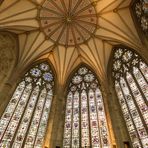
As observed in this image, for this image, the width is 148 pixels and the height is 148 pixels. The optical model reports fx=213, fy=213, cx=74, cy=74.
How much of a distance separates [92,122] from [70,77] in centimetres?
471

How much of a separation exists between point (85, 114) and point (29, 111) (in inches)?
151

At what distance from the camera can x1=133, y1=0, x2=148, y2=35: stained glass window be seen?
13676 mm

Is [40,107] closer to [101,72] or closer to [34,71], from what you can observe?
[34,71]

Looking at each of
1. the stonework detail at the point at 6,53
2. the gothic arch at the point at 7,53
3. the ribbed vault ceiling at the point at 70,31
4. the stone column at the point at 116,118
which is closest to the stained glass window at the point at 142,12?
the ribbed vault ceiling at the point at 70,31

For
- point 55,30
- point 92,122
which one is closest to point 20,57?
point 55,30

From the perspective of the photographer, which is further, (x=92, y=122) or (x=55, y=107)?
(x=55, y=107)

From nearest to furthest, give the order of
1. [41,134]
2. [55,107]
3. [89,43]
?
[41,134] < [55,107] < [89,43]

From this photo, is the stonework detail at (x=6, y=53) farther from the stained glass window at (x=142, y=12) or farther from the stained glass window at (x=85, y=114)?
the stained glass window at (x=142, y=12)

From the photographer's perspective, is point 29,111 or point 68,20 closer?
point 29,111

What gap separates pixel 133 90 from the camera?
13.9 metres

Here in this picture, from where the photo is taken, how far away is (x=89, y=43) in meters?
17.3

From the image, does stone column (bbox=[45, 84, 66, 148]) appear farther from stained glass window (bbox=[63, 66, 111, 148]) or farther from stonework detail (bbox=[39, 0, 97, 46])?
stonework detail (bbox=[39, 0, 97, 46])

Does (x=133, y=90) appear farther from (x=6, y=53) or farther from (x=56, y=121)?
(x=6, y=53)

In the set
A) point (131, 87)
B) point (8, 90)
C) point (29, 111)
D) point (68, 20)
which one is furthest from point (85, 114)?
point (68, 20)
